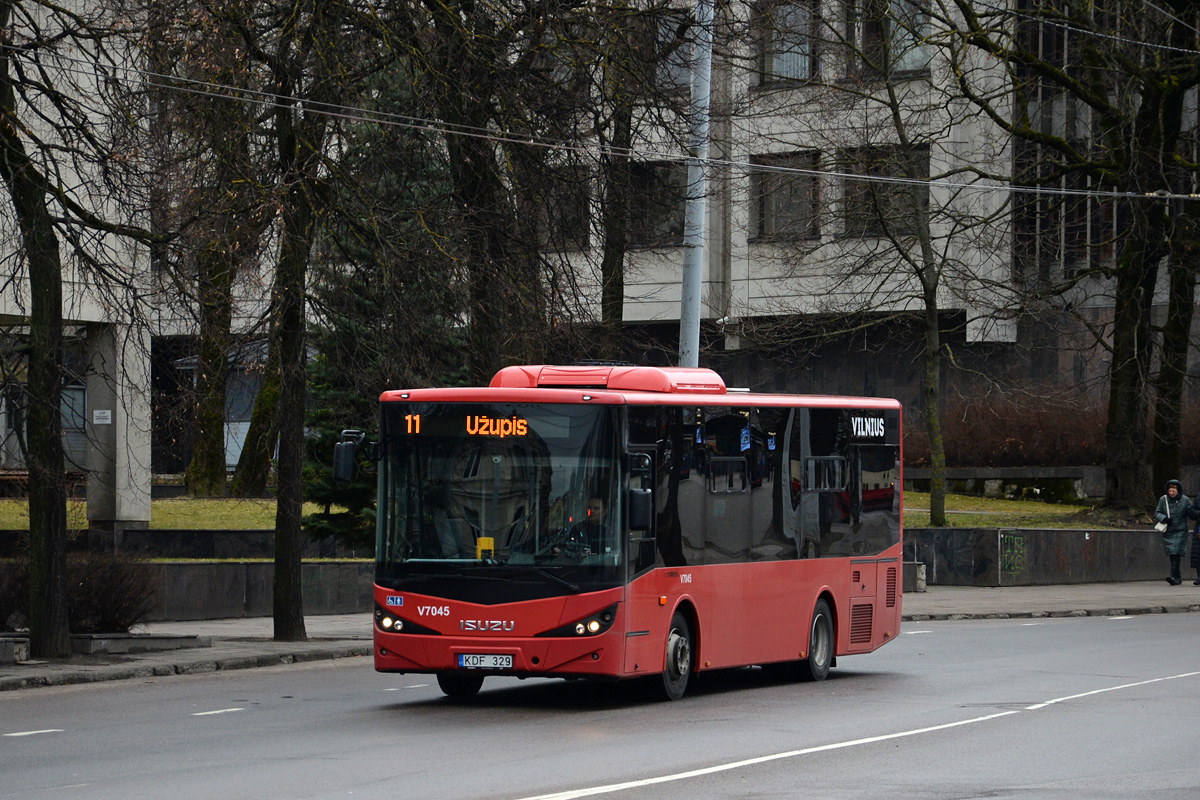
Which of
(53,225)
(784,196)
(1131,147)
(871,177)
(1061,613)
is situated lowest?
(1061,613)

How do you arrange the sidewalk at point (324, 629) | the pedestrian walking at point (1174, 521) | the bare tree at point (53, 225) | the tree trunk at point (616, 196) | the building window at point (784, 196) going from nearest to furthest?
1. the bare tree at point (53, 225)
2. the sidewalk at point (324, 629)
3. the tree trunk at point (616, 196)
4. the pedestrian walking at point (1174, 521)
5. the building window at point (784, 196)

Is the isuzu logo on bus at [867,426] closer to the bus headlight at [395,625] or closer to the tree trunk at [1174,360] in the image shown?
the bus headlight at [395,625]

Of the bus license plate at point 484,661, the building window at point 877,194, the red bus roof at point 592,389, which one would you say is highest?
the building window at point 877,194

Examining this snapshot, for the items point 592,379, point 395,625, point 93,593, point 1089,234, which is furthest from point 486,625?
point 1089,234

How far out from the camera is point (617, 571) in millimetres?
14594

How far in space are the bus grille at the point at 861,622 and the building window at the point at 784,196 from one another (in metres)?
16.2

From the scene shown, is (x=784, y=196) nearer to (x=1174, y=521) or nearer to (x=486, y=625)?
(x=1174, y=521)

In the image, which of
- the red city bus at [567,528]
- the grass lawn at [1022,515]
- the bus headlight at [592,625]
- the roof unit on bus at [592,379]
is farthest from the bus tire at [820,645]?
the grass lawn at [1022,515]

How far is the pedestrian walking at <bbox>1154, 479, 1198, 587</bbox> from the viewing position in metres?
34.4

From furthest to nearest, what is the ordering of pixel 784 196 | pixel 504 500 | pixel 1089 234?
pixel 784 196 < pixel 1089 234 < pixel 504 500

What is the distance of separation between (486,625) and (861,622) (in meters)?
5.83

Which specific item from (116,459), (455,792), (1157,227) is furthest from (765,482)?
(1157,227)

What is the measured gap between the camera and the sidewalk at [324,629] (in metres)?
18.2

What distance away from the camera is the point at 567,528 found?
14.7 meters
